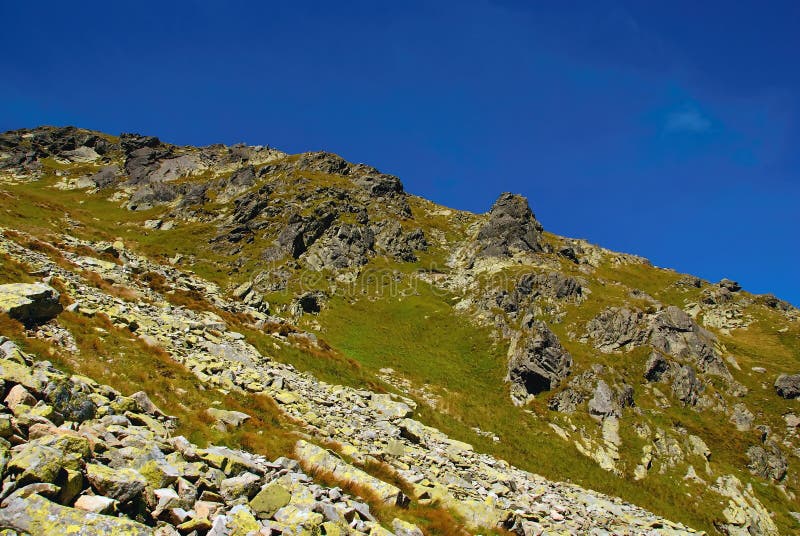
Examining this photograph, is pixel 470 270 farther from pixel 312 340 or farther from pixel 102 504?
pixel 102 504

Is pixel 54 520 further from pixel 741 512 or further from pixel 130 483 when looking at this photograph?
pixel 741 512

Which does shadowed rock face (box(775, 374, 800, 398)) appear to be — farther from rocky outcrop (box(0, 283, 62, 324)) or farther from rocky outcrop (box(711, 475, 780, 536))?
rocky outcrop (box(0, 283, 62, 324))

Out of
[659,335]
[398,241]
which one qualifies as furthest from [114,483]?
[398,241]

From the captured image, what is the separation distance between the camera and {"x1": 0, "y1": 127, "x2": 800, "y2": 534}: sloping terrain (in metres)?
17.0

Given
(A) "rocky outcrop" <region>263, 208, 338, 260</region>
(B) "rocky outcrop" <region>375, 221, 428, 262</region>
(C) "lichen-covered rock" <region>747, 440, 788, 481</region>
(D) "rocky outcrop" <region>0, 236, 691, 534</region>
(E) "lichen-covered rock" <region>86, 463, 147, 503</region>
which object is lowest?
(E) "lichen-covered rock" <region>86, 463, 147, 503</region>

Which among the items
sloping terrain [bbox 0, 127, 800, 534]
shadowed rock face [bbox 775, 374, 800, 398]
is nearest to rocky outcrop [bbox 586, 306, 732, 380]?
sloping terrain [bbox 0, 127, 800, 534]

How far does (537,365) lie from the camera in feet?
176

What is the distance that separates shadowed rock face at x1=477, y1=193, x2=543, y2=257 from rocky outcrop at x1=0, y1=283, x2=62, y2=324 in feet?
279

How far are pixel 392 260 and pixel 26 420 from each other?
92.9m

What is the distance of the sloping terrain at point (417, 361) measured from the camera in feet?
55.9

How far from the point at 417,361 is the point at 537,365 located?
1649 centimetres

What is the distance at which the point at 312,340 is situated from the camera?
126 ft

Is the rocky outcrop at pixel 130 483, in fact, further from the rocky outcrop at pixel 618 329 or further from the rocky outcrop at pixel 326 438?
the rocky outcrop at pixel 618 329

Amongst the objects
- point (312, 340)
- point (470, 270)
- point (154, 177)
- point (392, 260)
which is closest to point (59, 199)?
point (154, 177)
